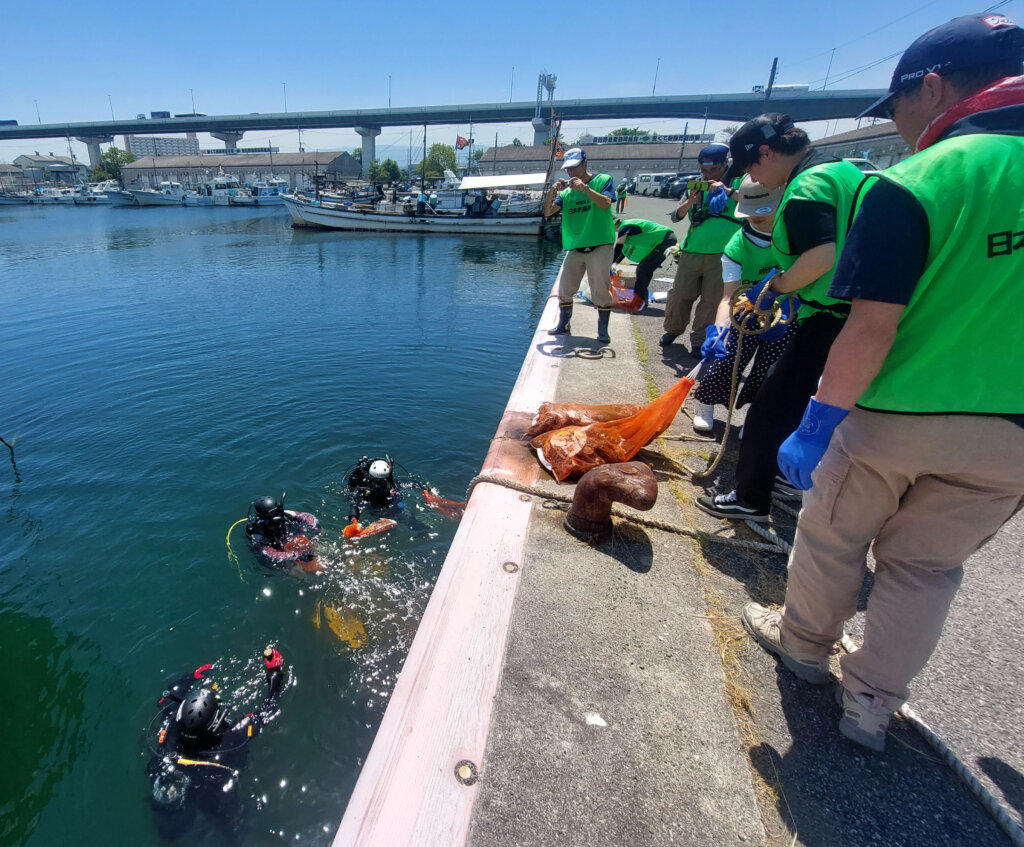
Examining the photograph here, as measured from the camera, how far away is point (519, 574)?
2.46 m

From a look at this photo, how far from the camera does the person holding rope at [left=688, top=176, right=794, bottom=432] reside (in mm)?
3074

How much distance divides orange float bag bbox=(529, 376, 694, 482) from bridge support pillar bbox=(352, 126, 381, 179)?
112 m

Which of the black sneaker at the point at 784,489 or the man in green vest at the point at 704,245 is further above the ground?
the man in green vest at the point at 704,245

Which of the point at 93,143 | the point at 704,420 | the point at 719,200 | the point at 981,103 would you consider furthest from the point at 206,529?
the point at 93,143

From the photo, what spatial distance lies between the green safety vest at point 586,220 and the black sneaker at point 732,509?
430 centimetres

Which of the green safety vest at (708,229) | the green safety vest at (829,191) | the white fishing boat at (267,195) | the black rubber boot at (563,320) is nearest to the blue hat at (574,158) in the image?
the green safety vest at (708,229)

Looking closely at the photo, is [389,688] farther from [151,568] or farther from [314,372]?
[314,372]

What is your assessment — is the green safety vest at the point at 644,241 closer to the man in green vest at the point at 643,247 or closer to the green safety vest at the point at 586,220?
the man in green vest at the point at 643,247

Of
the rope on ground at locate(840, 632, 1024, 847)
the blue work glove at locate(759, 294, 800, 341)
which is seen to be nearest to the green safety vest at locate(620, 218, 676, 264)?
the blue work glove at locate(759, 294, 800, 341)

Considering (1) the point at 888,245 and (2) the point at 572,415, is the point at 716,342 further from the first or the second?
Result: (1) the point at 888,245

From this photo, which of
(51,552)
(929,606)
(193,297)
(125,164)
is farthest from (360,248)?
(125,164)

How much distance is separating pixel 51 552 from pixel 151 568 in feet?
3.75

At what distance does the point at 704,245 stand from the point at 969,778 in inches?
200

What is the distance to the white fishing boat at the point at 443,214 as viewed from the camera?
35.8 metres
